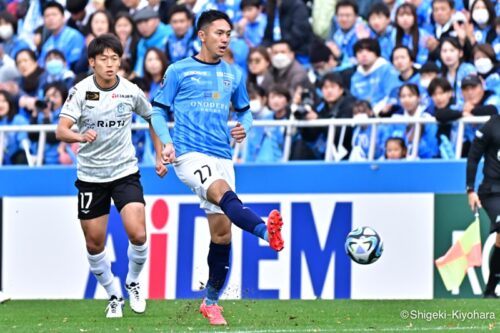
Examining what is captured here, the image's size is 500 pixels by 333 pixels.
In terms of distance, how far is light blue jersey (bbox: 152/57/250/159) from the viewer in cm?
1162

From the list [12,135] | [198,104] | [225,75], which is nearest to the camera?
[198,104]

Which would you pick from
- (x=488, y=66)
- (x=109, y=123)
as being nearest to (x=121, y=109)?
(x=109, y=123)

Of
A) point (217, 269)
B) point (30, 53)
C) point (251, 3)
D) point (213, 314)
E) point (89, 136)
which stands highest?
point (251, 3)

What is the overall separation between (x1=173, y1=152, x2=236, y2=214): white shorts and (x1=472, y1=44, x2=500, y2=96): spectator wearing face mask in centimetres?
628

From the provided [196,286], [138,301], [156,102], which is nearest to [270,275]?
[196,286]

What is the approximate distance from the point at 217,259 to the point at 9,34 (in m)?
11.0

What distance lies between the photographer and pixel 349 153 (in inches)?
708

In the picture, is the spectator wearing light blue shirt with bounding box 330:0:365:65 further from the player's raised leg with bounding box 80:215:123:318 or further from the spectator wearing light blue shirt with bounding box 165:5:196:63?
the player's raised leg with bounding box 80:215:123:318

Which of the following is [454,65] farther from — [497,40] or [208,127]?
[208,127]

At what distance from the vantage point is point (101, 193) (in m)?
12.6

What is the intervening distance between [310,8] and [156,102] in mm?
8161

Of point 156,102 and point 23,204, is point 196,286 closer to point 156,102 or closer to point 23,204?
point 23,204

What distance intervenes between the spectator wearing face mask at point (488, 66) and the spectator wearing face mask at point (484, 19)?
416mm

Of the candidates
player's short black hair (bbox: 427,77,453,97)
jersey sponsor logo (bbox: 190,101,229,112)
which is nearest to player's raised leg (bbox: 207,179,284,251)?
jersey sponsor logo (bbox: 190,101,229,112)
